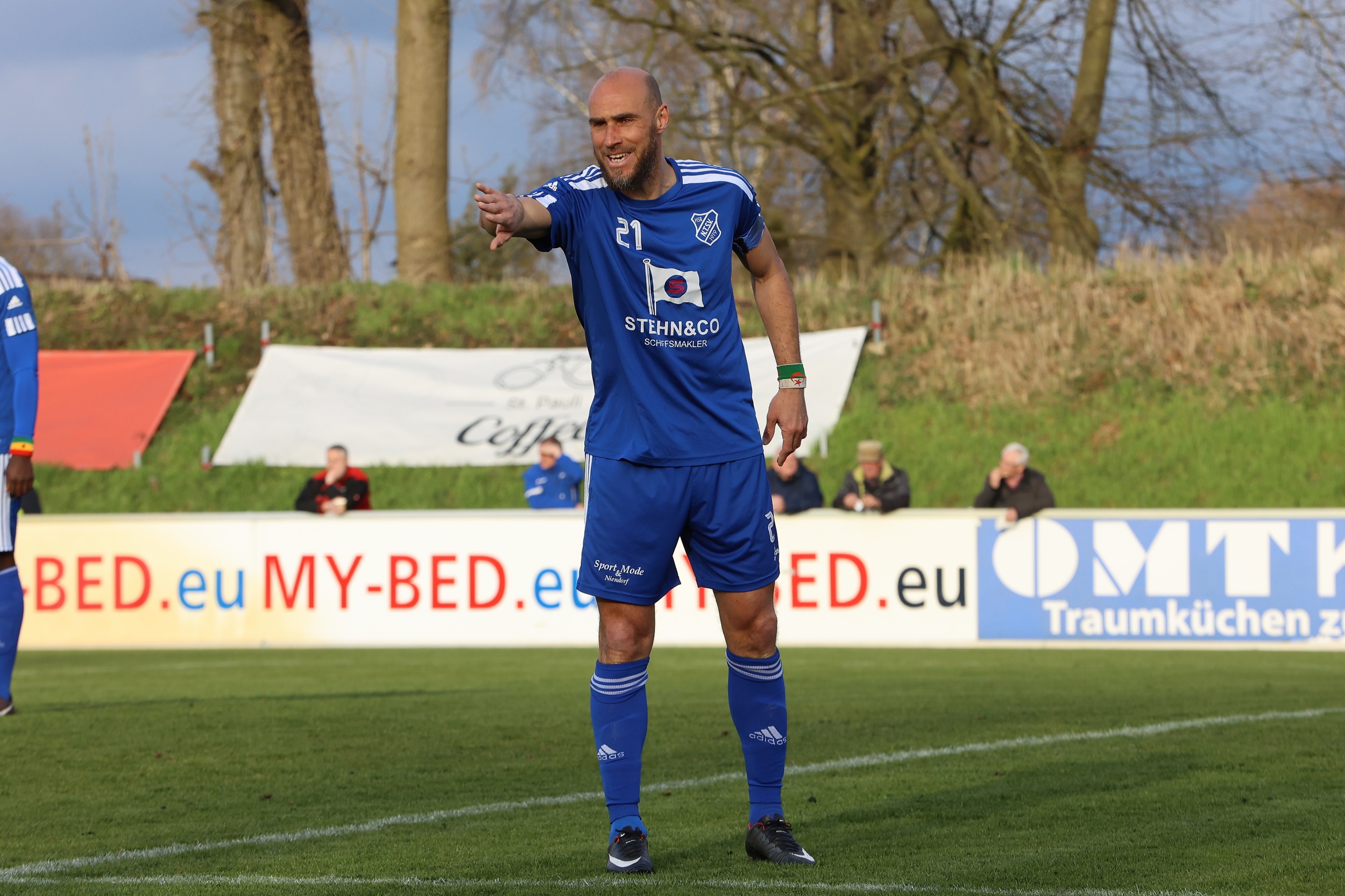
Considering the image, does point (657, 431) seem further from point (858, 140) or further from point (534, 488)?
point (858, 140)

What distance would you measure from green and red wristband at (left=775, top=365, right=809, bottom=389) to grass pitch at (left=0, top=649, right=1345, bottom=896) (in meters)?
1.37

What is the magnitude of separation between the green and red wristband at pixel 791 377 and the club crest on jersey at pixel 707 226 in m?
0.48

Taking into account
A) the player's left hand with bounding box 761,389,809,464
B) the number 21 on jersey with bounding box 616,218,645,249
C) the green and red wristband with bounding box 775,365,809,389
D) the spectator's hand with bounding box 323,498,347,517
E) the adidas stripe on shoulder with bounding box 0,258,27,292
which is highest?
the adidas stripe on shoulder with bounding box 0,258,27,292

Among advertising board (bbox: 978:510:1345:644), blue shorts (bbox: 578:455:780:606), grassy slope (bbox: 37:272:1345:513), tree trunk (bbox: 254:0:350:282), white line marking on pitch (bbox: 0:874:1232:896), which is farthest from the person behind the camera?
tree trunk (bbox: 254:0:350:282)

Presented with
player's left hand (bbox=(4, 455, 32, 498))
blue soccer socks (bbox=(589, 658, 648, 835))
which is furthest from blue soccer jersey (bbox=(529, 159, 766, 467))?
player's left hand (bbox=(4, 455, 32, 498))

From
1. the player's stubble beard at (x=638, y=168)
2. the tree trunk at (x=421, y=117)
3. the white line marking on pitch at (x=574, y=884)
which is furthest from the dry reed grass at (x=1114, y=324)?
the white line marking on pitch at (x=574, y=884)

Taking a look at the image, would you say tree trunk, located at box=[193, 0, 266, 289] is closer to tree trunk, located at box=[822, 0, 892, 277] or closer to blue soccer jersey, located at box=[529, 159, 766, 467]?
tree trunk, located at box=[822, 0, 892, 277]

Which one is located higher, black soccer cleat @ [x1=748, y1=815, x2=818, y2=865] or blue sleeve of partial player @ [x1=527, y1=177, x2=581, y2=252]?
blue sleeve of partial player @ [x1=527, y1=177, x2=581, y2=252]

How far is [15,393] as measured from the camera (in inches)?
279

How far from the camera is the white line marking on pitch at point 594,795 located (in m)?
4.36

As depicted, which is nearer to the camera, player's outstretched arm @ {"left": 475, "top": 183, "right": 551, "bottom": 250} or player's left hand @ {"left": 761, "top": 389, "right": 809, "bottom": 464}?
player's outstretched arm @ {"left": 475, "top": 183, "right": 551, "bottom": 250}

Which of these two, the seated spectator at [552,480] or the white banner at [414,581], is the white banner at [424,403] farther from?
the white banner at [414,581]

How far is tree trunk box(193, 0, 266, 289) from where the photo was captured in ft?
91.6

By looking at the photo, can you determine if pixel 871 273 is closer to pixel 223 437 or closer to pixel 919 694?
pixel 223 437
